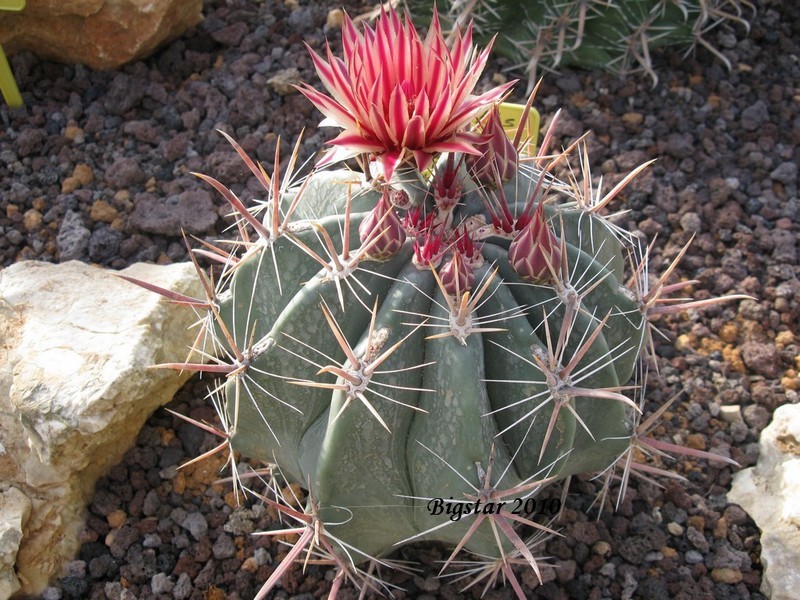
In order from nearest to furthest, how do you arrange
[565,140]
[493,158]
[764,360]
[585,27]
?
[493,158]
[764,360]
[565,140]
[585,27]

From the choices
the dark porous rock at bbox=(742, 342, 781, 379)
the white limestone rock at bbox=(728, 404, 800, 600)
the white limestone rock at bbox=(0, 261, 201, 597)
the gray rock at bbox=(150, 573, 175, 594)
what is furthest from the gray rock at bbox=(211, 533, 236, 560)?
the dark porous rock at bbox=(742, 342, 781, 379)

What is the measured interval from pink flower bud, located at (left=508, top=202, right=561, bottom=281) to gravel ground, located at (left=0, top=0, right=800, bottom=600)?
0.82 metres

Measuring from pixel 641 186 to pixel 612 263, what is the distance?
106cm

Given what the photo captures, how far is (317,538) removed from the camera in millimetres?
1514

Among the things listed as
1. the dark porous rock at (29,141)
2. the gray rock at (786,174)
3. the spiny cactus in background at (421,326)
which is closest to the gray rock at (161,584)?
the spiny cactus in background at (421,326)

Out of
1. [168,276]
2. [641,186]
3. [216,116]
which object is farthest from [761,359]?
[216,116]

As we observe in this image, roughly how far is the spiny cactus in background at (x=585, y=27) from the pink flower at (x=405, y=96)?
1507mm

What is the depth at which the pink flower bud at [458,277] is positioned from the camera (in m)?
1.37

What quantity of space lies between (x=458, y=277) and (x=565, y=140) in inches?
63.0

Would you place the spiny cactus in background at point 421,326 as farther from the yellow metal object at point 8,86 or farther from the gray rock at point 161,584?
the yellow metal object at point 8,86

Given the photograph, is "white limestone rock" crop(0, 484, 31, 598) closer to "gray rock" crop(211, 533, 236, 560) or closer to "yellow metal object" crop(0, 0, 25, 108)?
"gray rock" crop(211, 533, 236, 560)

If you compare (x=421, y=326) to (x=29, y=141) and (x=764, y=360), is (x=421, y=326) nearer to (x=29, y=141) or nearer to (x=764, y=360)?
(x=764, y=360)

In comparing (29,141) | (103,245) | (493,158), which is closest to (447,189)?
(493,158)

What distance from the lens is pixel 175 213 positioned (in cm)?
256
